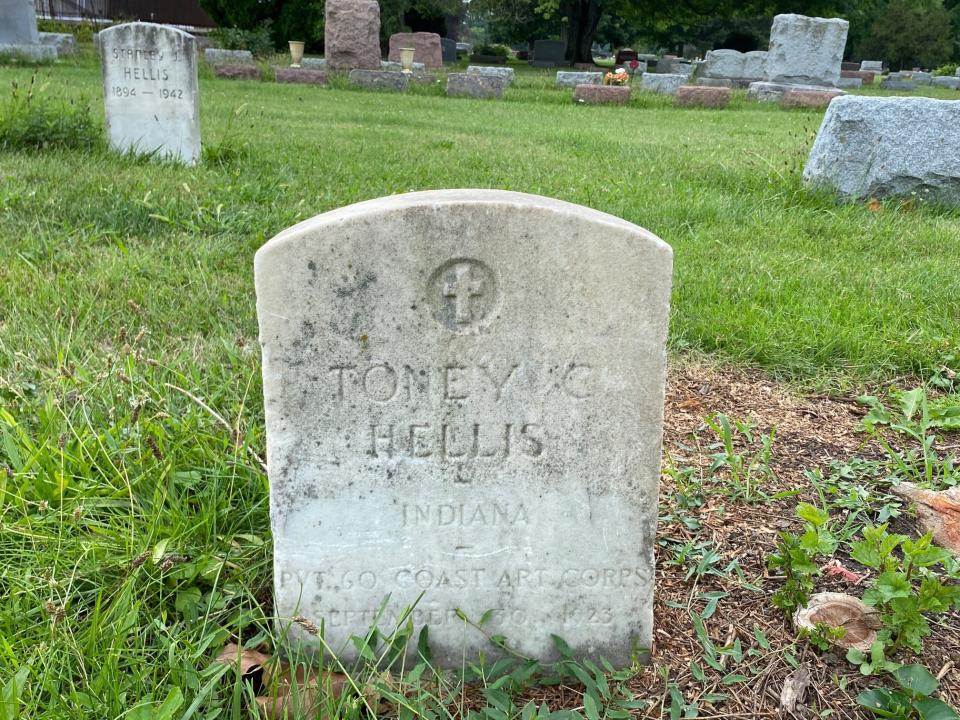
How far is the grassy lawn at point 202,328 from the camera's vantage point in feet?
6.00

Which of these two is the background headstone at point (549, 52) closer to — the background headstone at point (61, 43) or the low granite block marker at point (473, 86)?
the low granite block marker at point (473, 86)

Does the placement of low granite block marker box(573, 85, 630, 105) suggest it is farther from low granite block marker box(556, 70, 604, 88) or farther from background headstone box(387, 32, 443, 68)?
background headstone box(387, 32, 443, 68)

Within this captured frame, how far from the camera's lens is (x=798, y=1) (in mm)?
30453

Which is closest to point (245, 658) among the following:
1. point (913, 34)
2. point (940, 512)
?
point (940, 512)

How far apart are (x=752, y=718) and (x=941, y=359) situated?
218cm

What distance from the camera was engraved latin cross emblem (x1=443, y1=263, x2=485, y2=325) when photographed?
1599 millimetres

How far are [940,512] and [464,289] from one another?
1.64m

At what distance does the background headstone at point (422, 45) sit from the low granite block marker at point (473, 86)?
28.7ft

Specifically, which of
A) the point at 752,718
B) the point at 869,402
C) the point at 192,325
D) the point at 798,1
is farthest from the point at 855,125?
the point at 798,1

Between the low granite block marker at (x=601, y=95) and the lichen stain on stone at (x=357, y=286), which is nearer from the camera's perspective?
the lichen stain on stone at (x=357, y=286)

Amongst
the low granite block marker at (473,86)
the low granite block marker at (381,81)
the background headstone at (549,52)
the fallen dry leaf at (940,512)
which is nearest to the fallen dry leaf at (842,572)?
the fallen dry leaf at (940,512)

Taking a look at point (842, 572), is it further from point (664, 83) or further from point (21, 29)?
point (21, 29)

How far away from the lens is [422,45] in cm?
2389

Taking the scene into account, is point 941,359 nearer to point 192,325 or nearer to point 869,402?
point 869,402
